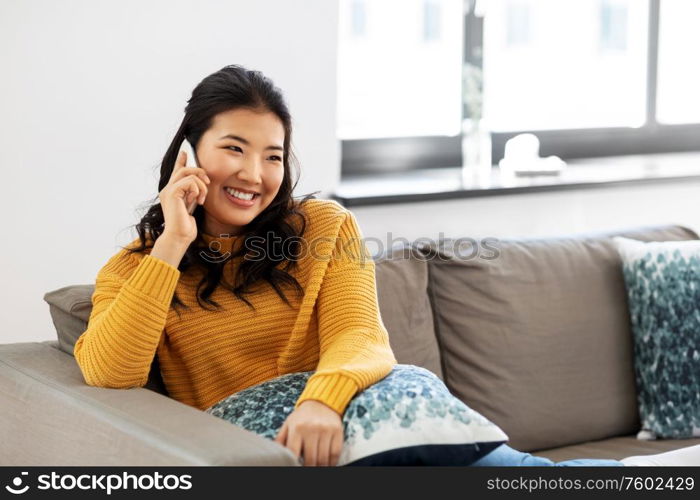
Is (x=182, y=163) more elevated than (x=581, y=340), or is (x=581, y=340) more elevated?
(x=182, y=163)

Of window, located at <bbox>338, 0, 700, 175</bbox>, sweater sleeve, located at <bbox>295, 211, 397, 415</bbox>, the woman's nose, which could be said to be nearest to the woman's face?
the woman's nose

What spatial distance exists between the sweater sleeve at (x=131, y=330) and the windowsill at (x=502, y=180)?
122cm

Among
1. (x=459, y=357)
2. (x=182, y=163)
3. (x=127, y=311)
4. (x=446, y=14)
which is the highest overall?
(x=446, y=14)

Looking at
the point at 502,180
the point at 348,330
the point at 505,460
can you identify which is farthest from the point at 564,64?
the point at 505,460

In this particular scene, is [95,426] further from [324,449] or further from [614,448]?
[614,448]

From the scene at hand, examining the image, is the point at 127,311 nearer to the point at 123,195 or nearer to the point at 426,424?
the point at 426,424

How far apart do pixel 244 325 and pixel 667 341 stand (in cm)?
103

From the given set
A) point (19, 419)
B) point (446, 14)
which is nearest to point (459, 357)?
point (19, 419)

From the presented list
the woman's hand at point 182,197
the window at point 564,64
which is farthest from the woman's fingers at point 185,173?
the window at point 564,64

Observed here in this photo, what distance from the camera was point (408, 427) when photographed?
5.07 feet

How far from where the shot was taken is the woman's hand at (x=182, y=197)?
5.75 ft

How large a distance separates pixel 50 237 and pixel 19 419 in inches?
30.2

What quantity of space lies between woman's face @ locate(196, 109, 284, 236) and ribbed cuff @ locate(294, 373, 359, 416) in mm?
369
